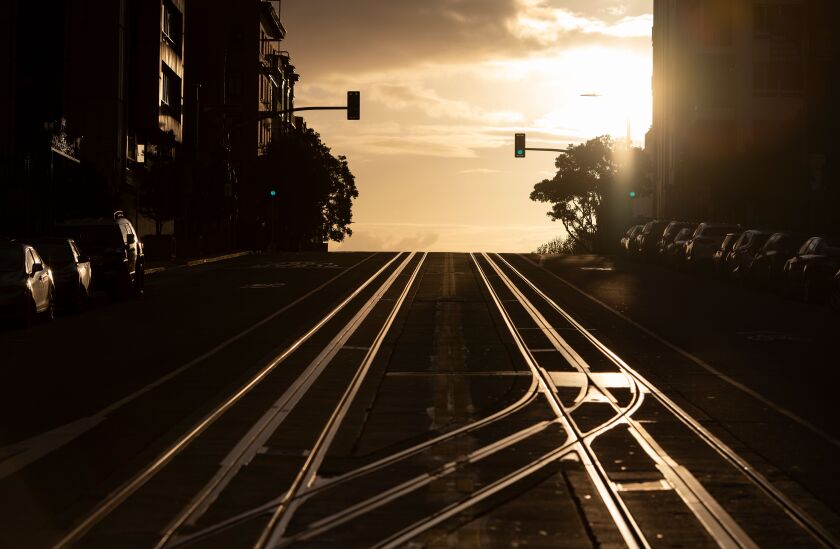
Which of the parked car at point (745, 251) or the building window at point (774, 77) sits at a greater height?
the building window at point (774, 77)

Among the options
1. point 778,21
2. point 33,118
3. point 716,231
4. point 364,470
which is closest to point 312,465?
point 364,470

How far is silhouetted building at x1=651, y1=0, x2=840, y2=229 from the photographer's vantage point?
57625mm

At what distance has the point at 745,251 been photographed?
1513 inches

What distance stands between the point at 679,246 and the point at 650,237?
7460 millimetres

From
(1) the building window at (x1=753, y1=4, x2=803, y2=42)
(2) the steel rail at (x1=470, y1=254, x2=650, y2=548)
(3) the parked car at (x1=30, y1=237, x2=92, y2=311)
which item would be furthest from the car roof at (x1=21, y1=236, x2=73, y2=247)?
(1) the building window at (x1=753, y1=4, x2=803, y2=42)

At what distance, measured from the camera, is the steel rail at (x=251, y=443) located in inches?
302

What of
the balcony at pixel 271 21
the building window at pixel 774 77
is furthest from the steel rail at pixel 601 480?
the balcony at pixel 271 21

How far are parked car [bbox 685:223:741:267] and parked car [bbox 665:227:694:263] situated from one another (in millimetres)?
1279

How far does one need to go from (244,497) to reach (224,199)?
56.4 metres

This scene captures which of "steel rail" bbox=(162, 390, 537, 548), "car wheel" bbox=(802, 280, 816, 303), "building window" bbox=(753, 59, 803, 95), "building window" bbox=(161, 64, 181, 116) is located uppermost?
"building window" bbox=(753, 59, 803, 95)

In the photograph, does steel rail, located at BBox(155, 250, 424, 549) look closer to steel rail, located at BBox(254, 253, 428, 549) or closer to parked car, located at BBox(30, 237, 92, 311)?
steel rail, located at BBox(254, 253, 428, 549)

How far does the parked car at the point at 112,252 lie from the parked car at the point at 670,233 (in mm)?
25348

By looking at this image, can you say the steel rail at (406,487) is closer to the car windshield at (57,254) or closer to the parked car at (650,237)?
the car windshield at (57,254)

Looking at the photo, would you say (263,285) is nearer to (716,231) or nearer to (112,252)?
(112,252)
